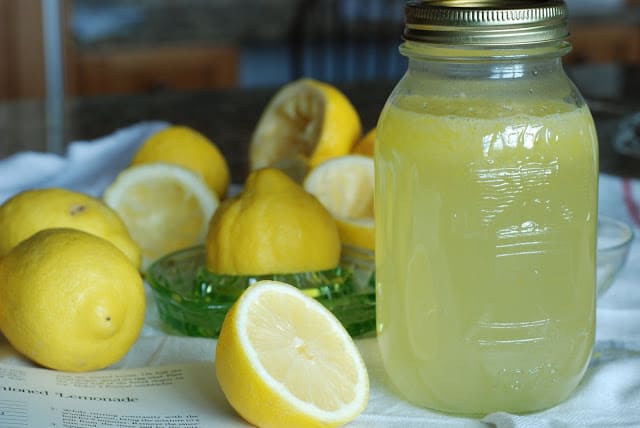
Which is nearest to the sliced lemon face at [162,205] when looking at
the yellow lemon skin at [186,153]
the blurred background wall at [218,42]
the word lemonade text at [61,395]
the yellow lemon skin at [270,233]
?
the yellow lemon skin at [186,153]

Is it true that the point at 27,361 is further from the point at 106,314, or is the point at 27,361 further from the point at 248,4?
the point at 248,4

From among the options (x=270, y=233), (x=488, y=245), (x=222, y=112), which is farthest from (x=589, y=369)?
(x=222, y=112)

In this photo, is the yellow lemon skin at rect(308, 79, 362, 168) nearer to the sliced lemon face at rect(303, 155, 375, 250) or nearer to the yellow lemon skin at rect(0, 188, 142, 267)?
the sliced lemon face at rect(303, 155, 375, 250)

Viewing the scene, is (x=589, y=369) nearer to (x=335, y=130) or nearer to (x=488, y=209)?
(x=488, y=209)

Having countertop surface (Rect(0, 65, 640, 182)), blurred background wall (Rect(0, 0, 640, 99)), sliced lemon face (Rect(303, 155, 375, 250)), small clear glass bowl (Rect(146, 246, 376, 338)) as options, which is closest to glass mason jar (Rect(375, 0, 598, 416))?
small clear glass bowl (Rect(146, 246, 376, 338))

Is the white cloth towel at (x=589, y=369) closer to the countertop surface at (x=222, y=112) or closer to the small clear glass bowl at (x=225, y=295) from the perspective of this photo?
the small clear glass bowl at (x=225, y=295)
